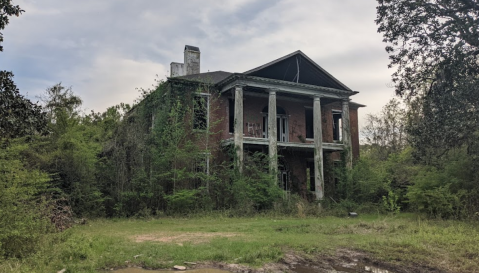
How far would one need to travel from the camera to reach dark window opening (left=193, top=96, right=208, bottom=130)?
61.7 ft

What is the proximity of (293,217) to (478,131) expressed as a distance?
764 centimetres

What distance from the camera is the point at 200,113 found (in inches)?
744

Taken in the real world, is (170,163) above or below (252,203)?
above

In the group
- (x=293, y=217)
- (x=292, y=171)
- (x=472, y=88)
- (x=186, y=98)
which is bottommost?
(x=293, y=217)

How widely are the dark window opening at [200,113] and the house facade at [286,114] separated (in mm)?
53

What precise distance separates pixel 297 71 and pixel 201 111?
5.77 m

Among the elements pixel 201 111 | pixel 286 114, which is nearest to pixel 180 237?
pixel 201 111

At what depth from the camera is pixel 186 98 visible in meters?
19.1

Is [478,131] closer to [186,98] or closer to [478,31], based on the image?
[478,31]

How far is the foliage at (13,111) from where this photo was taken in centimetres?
695

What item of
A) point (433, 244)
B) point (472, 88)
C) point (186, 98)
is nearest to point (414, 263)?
point (433, 244)

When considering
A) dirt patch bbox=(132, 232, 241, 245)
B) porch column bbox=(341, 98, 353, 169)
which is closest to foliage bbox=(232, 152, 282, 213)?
porch column bbox=(341, 98, 353, 169)

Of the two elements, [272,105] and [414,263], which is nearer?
[414,263]

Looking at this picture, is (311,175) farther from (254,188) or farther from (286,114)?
(254,188)
